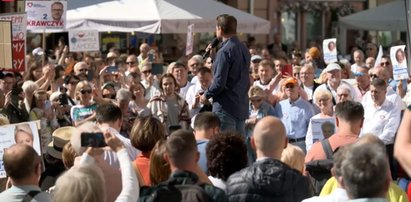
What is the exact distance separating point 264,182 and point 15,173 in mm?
1386

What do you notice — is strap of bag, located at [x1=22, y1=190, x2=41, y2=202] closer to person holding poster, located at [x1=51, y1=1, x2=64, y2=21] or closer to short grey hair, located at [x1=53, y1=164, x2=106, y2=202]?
short grey hair, located at [x1=53, y1=164, x2=106, y2=202]

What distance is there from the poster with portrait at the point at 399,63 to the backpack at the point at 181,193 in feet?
31.7

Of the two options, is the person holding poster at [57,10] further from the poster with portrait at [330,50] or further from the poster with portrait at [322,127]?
the poster with portrait at [322,127]

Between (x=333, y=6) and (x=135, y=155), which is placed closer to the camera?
(x=135, y=155)

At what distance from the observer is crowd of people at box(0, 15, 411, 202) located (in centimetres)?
564

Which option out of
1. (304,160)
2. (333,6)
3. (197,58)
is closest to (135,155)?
(304,160)

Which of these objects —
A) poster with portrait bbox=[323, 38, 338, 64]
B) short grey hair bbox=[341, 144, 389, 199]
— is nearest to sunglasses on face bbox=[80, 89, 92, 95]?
poster with portrait bbox=[323, 38, 338, 64]

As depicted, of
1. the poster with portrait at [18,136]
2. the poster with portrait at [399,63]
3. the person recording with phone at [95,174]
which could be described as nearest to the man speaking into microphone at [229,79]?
the poster with portrait at [18,136]

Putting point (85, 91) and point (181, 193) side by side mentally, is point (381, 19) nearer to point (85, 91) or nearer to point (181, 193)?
point (85, 91)

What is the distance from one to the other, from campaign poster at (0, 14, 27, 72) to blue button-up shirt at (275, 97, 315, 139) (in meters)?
3.00

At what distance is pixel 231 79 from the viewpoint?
10.8 meters

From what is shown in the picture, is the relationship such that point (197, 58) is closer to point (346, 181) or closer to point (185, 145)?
point (185, 145)

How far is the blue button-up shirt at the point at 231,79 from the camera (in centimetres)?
1066

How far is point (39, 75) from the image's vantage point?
1612 cm
